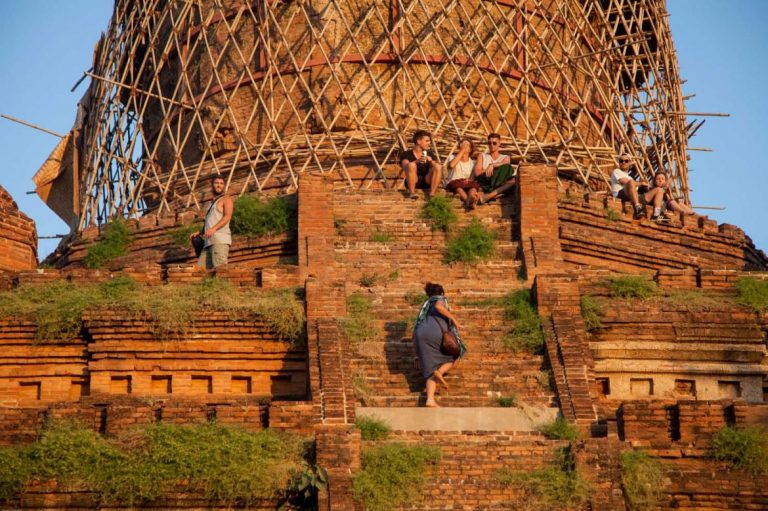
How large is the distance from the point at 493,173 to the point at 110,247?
446 cm

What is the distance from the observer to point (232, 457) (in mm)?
14391

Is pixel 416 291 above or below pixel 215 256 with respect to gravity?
below

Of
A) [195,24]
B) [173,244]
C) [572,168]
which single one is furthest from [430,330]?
[195,24]

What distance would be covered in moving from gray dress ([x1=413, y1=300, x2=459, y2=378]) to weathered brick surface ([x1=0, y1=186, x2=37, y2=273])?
6.26 m

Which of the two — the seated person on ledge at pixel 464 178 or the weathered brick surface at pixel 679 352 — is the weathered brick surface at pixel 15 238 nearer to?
the seated person on ledge at pixel 464 178

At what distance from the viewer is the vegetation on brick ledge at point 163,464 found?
14.2 metres

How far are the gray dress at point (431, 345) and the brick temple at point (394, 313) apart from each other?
316 mm

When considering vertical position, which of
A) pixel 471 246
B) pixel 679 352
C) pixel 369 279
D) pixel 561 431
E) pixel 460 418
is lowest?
pixel 561 431

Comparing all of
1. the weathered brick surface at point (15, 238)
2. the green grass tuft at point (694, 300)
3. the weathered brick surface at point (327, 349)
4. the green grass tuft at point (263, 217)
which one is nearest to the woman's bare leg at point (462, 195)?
the weathered brick surface at point (327, 349)

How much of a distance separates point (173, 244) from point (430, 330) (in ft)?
18.8

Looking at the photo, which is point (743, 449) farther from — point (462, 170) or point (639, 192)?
point (639, 192)

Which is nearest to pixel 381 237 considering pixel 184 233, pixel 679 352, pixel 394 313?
pixel 394 313

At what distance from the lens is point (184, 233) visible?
21.0 meters

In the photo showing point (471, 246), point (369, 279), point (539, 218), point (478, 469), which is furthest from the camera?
point (539, 218)
